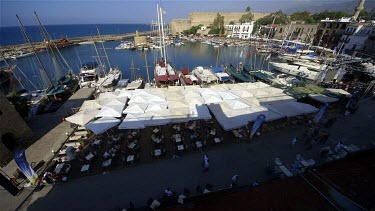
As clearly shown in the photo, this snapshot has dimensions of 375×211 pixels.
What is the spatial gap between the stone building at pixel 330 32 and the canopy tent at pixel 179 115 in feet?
245

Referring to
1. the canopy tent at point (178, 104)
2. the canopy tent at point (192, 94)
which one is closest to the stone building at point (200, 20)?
the canopy tent at point (192, 94)

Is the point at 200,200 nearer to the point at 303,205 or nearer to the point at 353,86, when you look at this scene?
the point at 303,205

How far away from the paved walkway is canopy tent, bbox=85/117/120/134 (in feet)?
12.5

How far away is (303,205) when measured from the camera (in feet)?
22.5

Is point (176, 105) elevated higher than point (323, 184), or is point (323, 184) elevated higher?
point (323, 184)

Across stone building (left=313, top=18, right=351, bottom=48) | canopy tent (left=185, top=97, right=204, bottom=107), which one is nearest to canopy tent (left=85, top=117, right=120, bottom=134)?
canopy tent (left=185, top=97, right=204, bottom=107)

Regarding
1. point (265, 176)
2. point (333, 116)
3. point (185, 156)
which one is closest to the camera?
point (265, 176)

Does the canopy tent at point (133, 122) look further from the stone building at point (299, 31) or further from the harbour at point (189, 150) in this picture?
the stone building at point (299, 31)

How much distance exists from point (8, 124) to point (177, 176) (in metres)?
14.9

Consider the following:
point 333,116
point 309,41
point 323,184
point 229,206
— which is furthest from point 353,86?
point 309,41

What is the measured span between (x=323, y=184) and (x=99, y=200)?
12.0 metres

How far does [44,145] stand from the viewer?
589 inches

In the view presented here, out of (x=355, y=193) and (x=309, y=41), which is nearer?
(x=355, y=193)

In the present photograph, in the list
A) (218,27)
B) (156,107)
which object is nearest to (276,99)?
(156,107)
